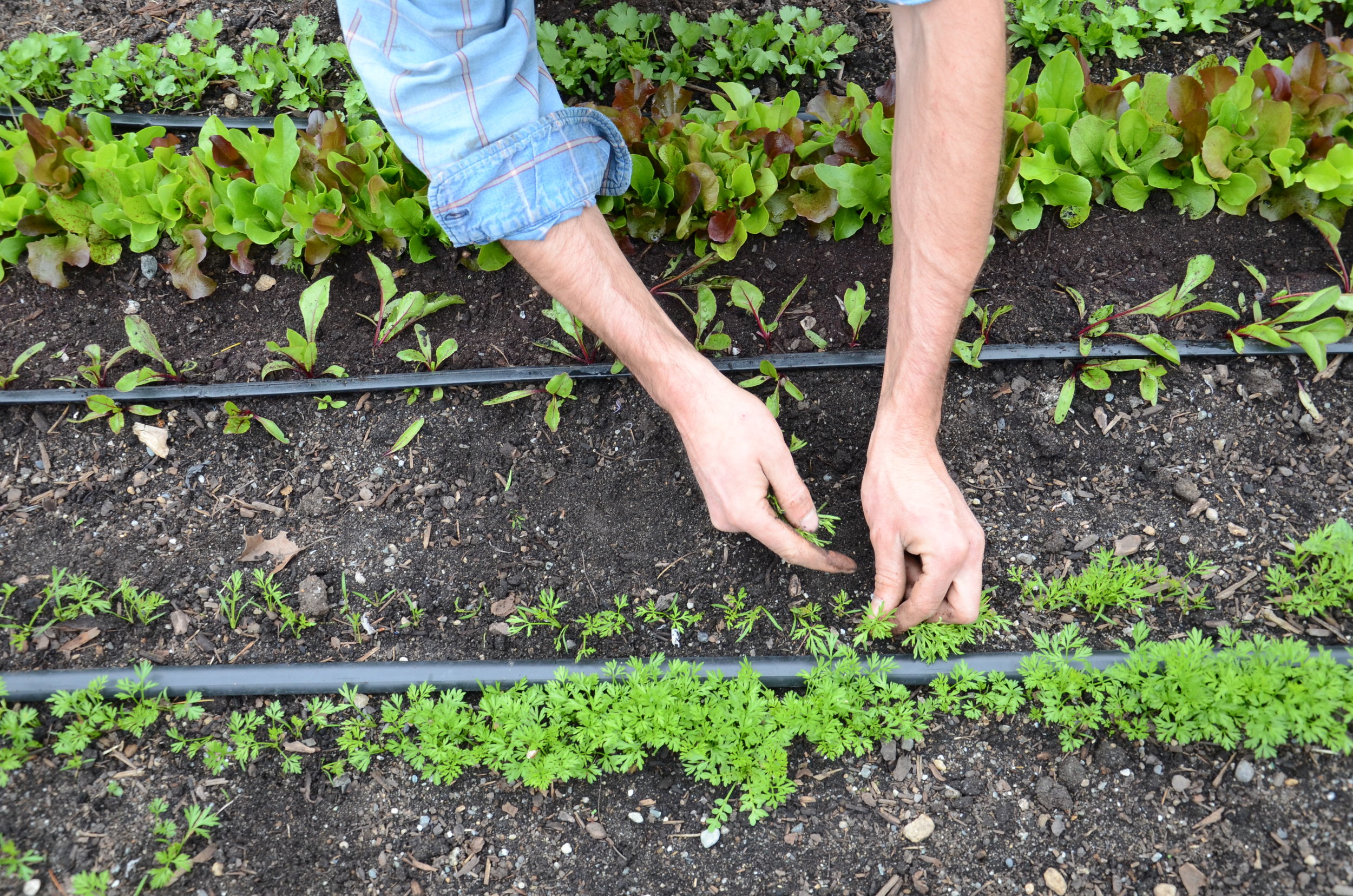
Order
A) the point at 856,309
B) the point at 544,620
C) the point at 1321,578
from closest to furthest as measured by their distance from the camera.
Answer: the point at 1321,578
the point at 544,620
the point at 856,309

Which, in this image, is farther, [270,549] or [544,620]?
[270,549]

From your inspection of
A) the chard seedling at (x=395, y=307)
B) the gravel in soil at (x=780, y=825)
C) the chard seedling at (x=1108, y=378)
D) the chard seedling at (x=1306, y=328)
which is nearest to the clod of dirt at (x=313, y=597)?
the gravel in soil at (x=780, y=825)

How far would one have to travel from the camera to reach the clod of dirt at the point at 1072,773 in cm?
184

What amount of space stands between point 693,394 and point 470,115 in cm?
79

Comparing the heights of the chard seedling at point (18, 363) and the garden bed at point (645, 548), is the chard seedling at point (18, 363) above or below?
above

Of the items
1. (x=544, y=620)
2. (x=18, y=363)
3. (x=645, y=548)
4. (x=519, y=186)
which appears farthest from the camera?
(x=18, y=363)

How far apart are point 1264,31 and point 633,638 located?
3.04 metres

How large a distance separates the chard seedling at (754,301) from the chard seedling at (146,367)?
5.20ft

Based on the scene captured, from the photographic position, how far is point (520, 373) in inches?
93.2

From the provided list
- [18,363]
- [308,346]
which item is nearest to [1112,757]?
[308,346]

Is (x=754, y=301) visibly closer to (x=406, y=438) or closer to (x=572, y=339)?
(x=572, y=339)

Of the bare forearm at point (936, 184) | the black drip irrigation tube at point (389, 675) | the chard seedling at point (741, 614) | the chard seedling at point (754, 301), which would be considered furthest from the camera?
the chard seedling at point (754, 301)

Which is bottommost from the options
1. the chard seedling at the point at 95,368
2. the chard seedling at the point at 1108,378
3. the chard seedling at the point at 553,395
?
the chard seedling at the point at 1108,378

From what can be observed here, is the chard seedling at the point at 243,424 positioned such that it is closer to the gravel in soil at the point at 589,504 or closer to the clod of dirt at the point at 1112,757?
the gravel in soil at the point at 589,504
